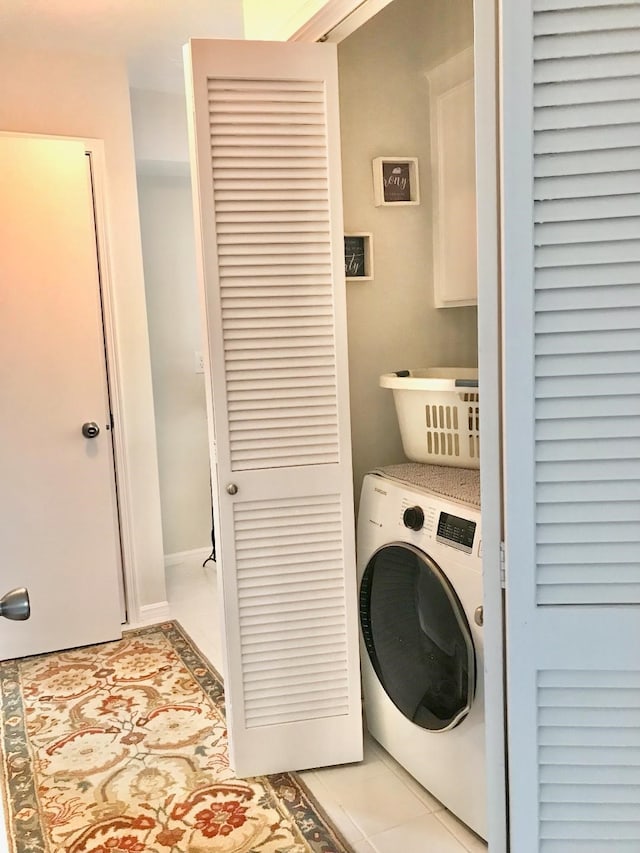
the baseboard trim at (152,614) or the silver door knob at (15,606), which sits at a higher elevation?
the silver door knob at (15,606)

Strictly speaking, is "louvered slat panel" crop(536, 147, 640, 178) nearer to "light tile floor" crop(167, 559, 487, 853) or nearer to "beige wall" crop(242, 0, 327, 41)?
"beige wall" crop(242, 0, 327, 41)

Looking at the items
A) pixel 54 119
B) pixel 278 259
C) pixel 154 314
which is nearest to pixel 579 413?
pixel 278 259

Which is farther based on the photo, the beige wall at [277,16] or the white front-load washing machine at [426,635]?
the beige wall at [277,16]

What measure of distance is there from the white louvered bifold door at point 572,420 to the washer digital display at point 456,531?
2.00 ft

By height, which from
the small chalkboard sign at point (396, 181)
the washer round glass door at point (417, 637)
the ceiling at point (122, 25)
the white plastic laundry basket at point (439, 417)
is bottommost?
the washer round glass door at point (417, 637)

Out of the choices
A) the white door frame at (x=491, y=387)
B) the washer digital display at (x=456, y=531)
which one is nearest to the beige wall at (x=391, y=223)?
the washer digital display at (x=456, y=531)

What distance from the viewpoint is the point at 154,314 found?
3918 millimetres

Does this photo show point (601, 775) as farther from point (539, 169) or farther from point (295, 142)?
point (295, 142)

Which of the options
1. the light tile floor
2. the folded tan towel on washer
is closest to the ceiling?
the folded tan towel on washer

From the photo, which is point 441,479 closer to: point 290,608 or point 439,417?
point 439,417

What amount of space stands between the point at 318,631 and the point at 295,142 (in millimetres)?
1362

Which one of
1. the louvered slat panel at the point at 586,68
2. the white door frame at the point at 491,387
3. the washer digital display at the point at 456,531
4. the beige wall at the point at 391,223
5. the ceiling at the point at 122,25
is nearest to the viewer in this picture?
the louvered slat panel at the point at 586,68

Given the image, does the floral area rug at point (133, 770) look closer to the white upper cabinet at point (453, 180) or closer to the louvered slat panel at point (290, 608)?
the louvered slat panel at point (290, 608)

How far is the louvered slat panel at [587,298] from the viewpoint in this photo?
3.28ft
